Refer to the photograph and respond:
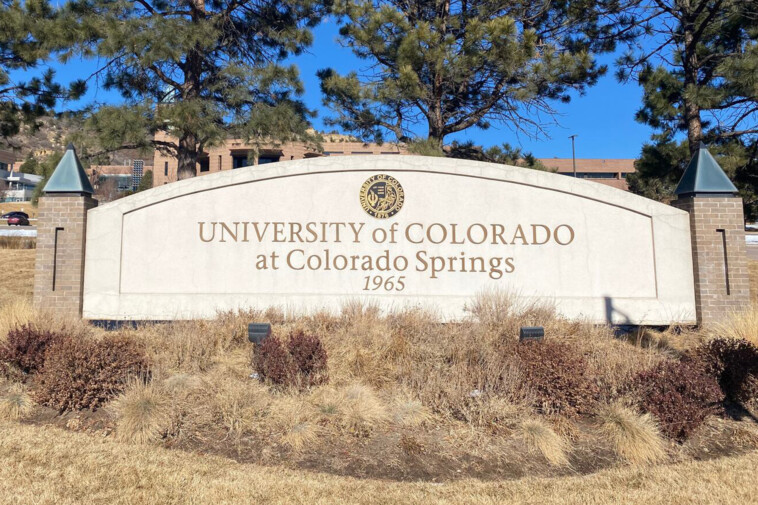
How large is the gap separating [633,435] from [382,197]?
5.99 meters

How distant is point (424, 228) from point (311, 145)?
1018 cm

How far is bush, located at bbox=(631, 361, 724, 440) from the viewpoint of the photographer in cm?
551

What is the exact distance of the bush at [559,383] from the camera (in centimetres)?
602

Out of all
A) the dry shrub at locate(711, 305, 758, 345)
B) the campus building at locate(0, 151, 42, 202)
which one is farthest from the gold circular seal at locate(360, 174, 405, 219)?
the campus building at locate(0, 151, 42, 202)

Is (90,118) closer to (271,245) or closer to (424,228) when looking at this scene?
(271,245)

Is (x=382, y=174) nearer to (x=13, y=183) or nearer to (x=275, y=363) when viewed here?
(x=275, y=363)

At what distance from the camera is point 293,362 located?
6648mm

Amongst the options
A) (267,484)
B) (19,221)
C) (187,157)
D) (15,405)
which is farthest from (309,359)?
(19,221)

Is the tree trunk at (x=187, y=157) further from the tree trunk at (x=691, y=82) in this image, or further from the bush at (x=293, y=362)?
the tree trunk at (x=691, y=82)

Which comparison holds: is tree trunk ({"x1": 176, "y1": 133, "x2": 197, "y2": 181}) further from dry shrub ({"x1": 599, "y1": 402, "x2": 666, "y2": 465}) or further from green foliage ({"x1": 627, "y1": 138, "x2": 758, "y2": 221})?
dry shrub ({"x1": 599, "y1": 402, "x2": 666, "y2": 465})

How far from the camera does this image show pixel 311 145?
19.0 m

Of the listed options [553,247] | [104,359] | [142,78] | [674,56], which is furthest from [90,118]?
[674,56]

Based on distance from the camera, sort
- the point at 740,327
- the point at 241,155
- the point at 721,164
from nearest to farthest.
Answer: the point at 740,327 → the point at 721,164 → the point at 241,155

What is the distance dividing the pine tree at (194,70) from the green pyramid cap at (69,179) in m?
4.89
